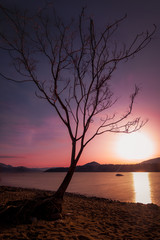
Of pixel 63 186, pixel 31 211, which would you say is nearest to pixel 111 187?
pixel 63 186

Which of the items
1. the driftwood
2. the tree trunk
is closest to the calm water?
the tree trunk

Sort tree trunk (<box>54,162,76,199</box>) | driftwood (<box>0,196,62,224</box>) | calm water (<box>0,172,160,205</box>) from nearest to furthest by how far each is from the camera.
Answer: driftwood (<box>0,196,62,224</box>), tree trunk (<box>54,162,76,199</box>), calm water (<box>0,172,160,205</box>)

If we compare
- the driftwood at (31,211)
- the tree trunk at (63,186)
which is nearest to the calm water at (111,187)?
the tree trunk at (63,186)

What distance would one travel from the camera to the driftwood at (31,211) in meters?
5.18

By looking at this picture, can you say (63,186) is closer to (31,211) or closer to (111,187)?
(31,211)

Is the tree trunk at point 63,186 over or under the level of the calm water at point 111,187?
over

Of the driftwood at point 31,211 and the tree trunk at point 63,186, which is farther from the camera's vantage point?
the tree trunk at point 63,186

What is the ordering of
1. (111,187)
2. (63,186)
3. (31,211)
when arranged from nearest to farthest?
(31,211), (63,186), (111,187)

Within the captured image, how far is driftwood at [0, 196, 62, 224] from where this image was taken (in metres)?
5.18

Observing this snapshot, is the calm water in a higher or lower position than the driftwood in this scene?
lower

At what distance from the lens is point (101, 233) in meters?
4.97

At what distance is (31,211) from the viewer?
18.2ft

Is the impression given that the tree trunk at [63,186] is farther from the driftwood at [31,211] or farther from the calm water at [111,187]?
the calm water at [111,187]

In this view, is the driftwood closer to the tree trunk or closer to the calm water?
the tree trunk
